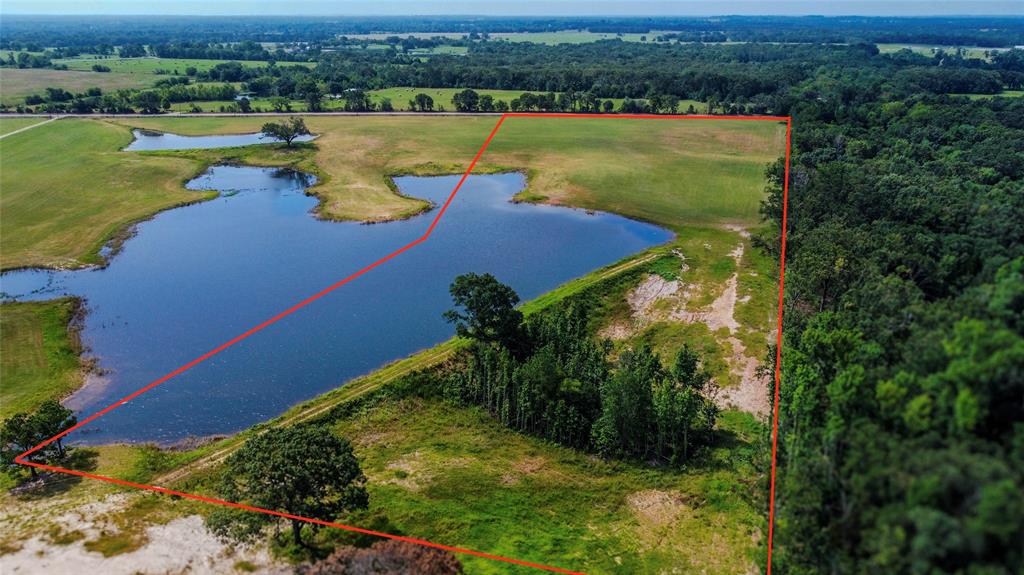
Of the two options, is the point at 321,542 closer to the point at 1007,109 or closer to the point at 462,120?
the point at 462,120

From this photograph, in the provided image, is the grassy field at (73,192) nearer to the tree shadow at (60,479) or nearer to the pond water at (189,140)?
the pond water at (189,140)

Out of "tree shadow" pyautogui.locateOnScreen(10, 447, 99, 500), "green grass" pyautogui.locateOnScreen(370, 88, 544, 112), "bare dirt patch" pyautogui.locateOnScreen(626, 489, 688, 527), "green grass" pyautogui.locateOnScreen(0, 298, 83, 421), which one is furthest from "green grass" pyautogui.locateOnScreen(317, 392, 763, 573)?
"green grass" pyautogui.locateOnScreen(370, 88, 544, 112)

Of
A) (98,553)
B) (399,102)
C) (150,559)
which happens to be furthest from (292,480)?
(399,102)

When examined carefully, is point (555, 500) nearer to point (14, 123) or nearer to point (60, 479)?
point (60, 479)

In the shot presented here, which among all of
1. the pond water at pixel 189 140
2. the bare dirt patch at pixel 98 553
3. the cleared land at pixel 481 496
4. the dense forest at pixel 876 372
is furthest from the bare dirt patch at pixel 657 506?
the pond water at pixel 189 140

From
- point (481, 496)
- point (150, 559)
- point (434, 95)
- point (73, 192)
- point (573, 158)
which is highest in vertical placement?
point (434, 95)

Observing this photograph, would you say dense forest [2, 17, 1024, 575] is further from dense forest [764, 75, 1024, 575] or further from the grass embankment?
the grass embankment
